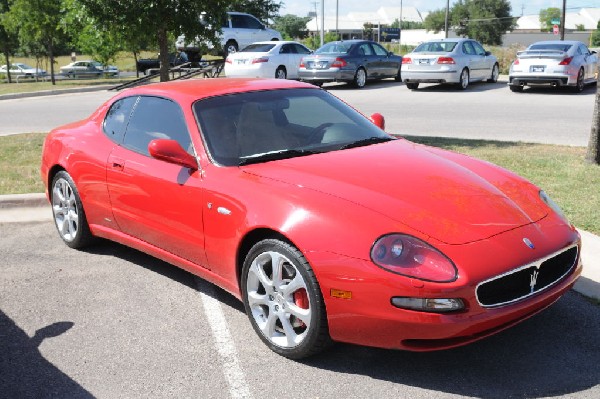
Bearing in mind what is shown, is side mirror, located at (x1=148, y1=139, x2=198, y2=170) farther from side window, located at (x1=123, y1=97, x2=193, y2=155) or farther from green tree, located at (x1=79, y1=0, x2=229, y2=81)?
green tree, located at (x1=79, y1=0, x2=229, y2=81)

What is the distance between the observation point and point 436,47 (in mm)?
21453

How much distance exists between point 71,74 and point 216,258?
4322 cm

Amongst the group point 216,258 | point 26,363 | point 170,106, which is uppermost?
point 170,106

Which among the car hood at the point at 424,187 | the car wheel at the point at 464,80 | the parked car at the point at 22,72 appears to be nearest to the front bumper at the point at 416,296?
the car hood at the point at 424,187

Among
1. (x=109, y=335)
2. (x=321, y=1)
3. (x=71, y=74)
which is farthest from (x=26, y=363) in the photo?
(x=71, y=74)

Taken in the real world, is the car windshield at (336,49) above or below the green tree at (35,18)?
below

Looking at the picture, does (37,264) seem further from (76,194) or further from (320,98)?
(320,98)

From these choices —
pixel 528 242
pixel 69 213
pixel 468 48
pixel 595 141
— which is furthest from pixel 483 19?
pixel 528 242

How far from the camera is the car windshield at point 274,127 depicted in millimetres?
4582

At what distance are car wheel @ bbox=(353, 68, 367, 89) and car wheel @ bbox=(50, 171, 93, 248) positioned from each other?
17165mm

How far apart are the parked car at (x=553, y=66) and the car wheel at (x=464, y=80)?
1.51 meters

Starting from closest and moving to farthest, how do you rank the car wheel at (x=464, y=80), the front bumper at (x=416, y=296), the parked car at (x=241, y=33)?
1. the front bumper at (x=416, y=296)
2. the car wheel at (x=464, y=80)
3. the parked car at (x=241, y=33)

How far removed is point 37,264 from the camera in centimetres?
574

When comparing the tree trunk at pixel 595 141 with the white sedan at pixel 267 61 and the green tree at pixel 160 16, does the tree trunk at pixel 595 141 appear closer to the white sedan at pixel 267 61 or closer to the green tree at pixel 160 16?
the green tree at pixel 160 16
